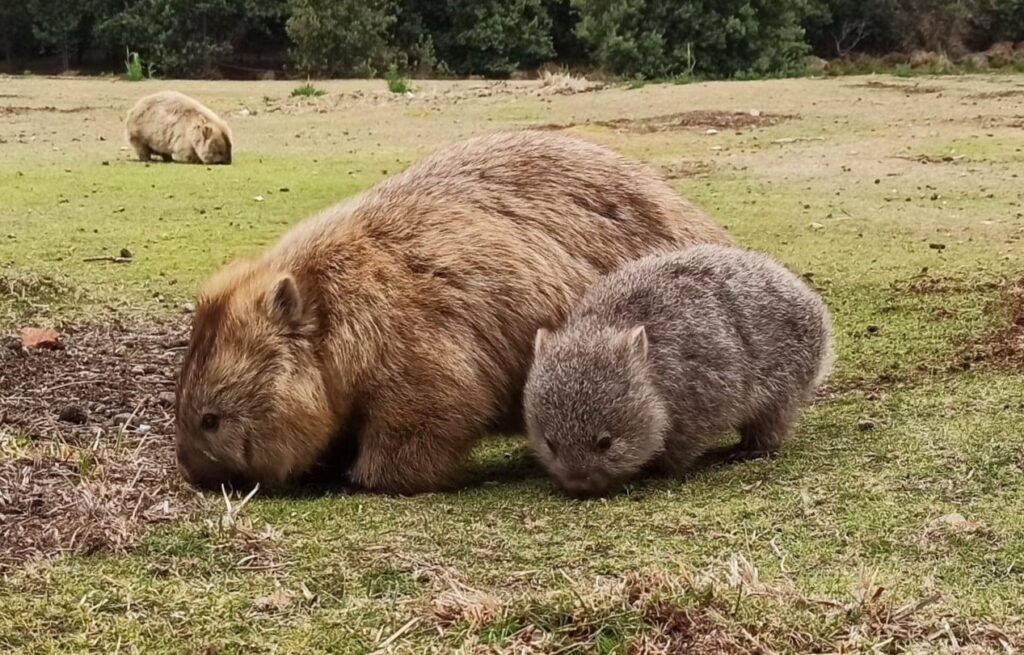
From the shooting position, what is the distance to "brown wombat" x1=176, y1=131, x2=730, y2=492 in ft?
12.0

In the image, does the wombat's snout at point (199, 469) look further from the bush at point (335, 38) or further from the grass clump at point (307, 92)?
the bush at point (335, 38)

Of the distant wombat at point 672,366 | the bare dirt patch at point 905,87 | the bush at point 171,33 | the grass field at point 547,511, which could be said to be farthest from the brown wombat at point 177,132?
the bush at point 171,33

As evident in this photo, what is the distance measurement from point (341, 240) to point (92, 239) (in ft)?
13.1

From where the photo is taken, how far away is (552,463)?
11.9ft

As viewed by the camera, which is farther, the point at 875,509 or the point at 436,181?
the point at 436,181

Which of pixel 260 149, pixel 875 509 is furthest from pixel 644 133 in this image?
pixel 875 509

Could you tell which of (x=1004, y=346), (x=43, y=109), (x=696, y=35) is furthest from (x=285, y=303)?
(x=696, y=35)

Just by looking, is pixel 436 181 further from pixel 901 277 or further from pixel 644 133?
pixel 644 133

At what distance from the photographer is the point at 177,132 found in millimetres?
12164

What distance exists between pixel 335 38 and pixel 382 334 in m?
35.5

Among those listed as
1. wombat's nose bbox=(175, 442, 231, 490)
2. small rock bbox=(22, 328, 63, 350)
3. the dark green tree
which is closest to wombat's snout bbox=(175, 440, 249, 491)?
wombat's nose bbox=(175, 442, 231, 490)

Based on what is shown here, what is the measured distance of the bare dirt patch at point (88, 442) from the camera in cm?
296

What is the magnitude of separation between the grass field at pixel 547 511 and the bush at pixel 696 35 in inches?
999

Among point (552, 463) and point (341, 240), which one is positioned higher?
point (341, 240)
